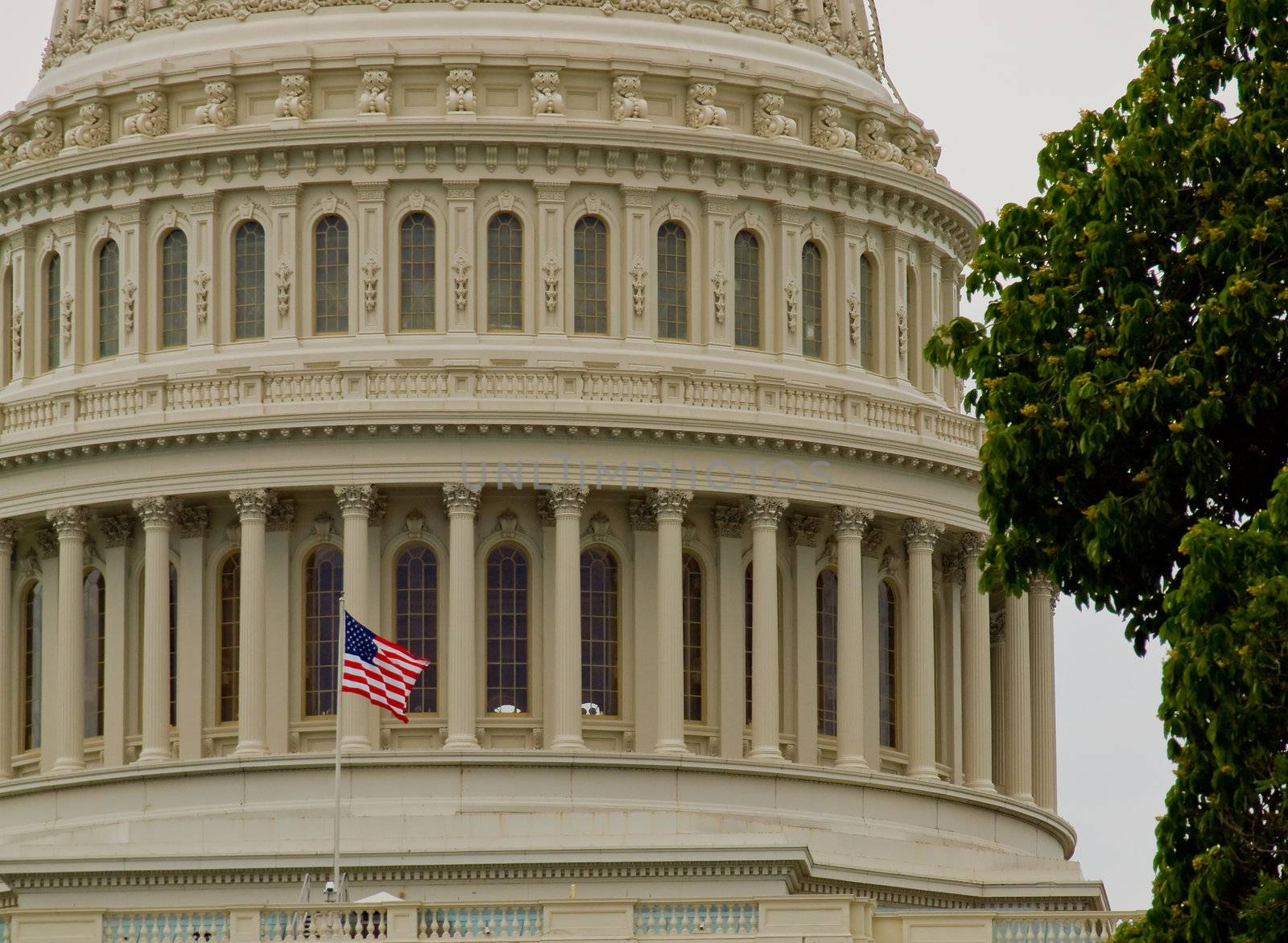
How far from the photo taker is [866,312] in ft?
285

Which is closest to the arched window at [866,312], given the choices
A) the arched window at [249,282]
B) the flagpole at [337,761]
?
the arched window at [249,282]

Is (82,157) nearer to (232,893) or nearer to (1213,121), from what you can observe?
(232,893)

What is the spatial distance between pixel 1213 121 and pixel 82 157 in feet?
146

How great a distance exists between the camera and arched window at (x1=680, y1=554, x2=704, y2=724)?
81562 millimetres

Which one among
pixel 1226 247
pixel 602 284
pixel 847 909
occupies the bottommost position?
pixel 847 909

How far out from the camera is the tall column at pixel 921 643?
83375 millimetres

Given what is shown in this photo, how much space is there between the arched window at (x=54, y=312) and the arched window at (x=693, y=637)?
1475cm

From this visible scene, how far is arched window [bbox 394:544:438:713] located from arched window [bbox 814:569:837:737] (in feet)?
27.5

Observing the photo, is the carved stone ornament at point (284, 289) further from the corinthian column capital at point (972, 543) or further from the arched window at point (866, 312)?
the corinthian column capital at point (972, 543)

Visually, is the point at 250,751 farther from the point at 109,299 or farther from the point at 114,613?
the point at 109,299

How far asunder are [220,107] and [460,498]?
35.8 feet

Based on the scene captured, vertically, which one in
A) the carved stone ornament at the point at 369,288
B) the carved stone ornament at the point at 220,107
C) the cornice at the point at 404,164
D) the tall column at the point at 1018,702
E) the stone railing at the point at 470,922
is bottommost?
the stone railing at the point at 470,922

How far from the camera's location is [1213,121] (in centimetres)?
4428

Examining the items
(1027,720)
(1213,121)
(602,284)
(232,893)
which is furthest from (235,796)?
(1213,121)
